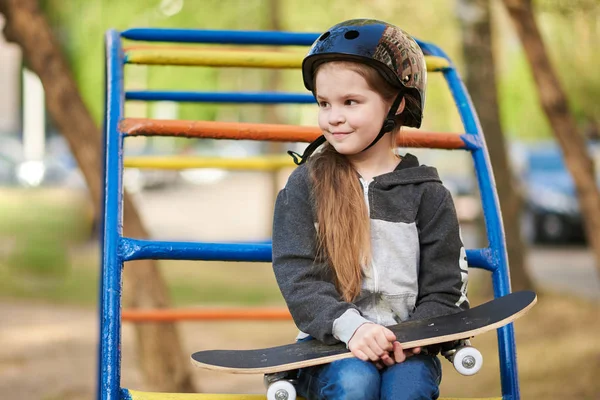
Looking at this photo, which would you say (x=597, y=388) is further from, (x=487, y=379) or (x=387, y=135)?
(x=387, y=135)

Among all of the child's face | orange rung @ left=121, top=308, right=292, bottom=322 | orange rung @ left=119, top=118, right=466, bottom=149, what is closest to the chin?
the child's face

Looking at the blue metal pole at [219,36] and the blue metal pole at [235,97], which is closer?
the blue metal pole at [219,36]

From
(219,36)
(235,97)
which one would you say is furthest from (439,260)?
(235,97)

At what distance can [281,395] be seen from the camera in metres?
1.89

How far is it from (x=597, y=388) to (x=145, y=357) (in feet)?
9.01

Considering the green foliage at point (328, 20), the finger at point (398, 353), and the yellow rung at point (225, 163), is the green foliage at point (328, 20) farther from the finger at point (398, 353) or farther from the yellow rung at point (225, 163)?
the finger at point (398, 353)

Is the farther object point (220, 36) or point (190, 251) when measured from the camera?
point (220, 36)

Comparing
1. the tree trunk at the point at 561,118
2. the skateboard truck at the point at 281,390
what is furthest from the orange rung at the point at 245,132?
the tree trunk at the point at 561,118

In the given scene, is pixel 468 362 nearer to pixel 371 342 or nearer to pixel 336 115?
pixel 371 342

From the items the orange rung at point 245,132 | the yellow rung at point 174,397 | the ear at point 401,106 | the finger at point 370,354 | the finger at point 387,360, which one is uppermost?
the orange rung at point 245,132

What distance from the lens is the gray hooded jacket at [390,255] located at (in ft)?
6.35

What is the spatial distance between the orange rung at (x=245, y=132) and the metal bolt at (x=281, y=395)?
769 mm

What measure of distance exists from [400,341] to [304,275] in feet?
0.84

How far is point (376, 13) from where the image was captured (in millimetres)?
10008
